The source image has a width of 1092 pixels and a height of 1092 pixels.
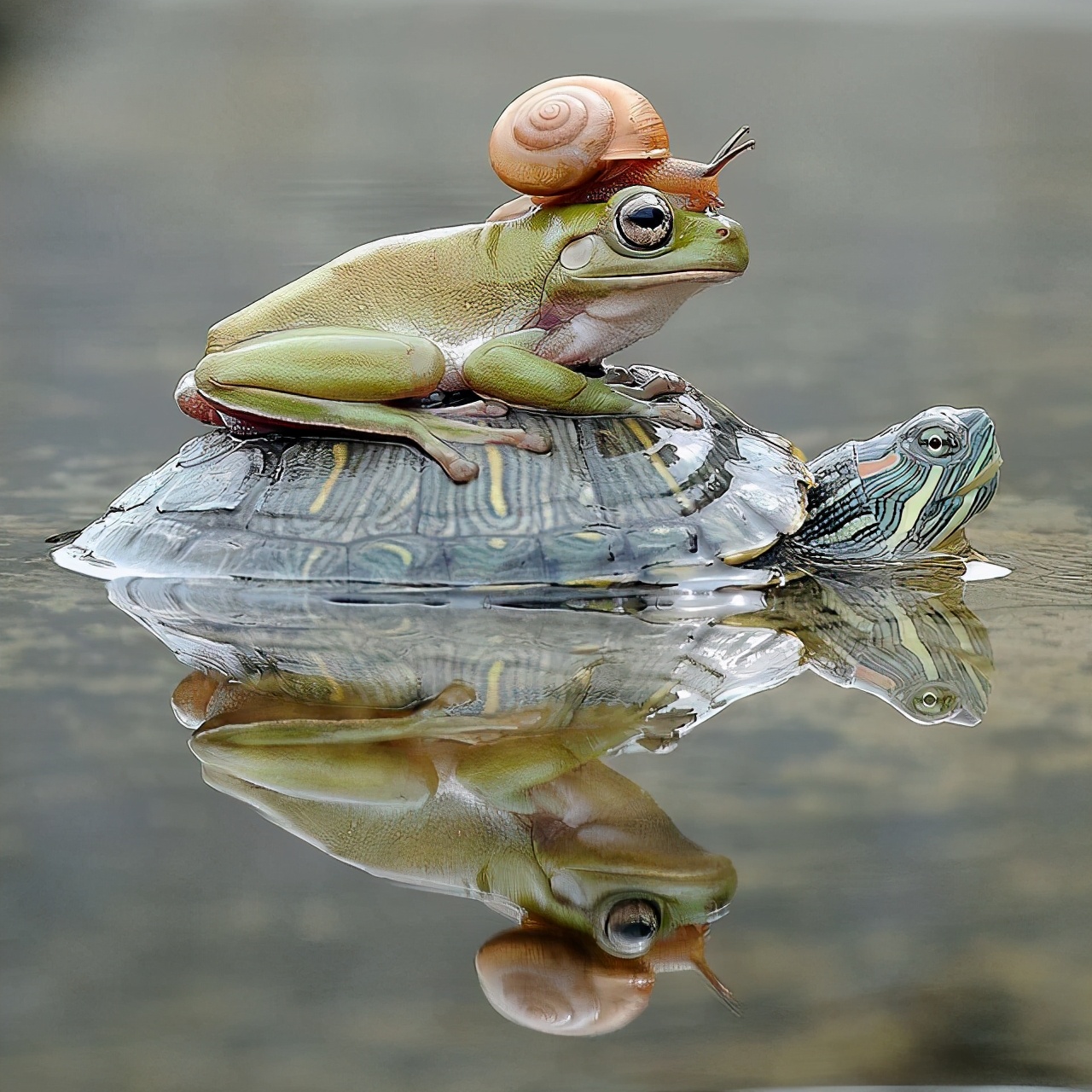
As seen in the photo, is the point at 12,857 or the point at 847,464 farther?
the point at 847,464

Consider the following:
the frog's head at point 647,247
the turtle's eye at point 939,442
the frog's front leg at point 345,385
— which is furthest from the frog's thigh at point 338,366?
the turtle's eye at point 939,442

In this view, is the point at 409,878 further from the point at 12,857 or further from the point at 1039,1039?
the point at 1039,1039

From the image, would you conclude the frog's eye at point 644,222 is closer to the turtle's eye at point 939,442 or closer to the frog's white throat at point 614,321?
the frog's white throat at point 614,321

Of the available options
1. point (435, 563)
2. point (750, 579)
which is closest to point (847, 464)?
point (750, 579)

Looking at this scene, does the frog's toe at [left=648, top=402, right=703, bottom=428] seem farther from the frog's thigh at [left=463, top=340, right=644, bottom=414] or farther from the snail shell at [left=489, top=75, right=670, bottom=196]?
the snail shell at [left=489, top=75, right=670, bottom=196]

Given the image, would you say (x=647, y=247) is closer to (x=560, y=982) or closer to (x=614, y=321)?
(x=614, y=321)

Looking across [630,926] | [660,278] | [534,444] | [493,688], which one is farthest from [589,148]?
[630,926]
